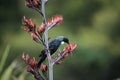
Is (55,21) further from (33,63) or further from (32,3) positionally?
(33,63)

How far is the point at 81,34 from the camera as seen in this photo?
62.7 feet

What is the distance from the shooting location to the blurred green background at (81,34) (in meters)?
18.1

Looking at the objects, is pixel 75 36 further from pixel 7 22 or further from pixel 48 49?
pixel 48 49

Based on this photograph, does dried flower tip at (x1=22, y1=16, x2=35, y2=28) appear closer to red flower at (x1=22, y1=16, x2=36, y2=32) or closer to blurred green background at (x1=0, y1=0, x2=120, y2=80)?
red flower at (x1=22, y1=16, x2=36, y2=32)

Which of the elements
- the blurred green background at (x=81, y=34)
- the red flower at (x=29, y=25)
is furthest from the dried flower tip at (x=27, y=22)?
the blurred green background at (x=81, y=34)

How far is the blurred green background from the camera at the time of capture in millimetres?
18094

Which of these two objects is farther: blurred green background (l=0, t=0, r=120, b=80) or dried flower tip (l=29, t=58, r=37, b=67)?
blurred green background (l=0, t=0, r=120, b=80)

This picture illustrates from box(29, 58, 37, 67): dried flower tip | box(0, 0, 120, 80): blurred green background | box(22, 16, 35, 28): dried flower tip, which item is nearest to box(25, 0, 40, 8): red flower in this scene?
box(22, 16, 35, 28): dried flower tip

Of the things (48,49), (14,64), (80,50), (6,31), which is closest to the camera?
(48,49)

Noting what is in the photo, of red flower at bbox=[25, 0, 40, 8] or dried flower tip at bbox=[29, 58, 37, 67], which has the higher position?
red flower at bbox=[25, 0, 40, 8]

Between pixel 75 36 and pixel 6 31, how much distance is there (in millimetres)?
2274

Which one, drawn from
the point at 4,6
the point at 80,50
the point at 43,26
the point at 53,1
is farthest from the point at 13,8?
the point at 43,26

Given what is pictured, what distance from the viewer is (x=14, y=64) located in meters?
6.00

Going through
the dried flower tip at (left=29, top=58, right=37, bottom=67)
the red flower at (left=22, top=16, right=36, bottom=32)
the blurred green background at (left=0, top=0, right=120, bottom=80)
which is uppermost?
the red flower at (left=22, top=16, right=36, bottom=32)
